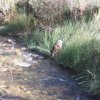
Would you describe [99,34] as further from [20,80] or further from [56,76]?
[20,80]

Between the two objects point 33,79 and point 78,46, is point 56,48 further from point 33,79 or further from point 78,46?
point 33,79

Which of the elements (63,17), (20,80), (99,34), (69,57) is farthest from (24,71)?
(63,17)

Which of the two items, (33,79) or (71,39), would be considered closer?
(33,79)

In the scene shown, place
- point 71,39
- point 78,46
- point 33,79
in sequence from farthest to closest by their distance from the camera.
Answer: point 71,39, point 78,46, point 33,79

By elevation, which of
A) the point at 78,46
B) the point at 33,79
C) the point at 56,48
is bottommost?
the point at 33,79

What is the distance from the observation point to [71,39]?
765 centimetres

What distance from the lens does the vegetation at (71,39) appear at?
6441 mm

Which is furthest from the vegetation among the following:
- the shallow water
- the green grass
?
the shallow water

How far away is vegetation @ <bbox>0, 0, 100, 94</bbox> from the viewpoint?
6.44 m

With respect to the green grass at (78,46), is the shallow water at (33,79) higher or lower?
lower

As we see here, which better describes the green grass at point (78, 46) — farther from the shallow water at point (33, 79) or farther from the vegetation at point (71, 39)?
the shallow water at point (33, 79)

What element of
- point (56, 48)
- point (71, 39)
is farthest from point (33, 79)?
point (71, 39)

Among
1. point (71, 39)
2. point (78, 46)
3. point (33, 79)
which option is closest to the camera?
point (33, 79)

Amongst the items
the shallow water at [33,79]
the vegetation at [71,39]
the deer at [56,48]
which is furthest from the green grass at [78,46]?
the shallow water at [33,79]
